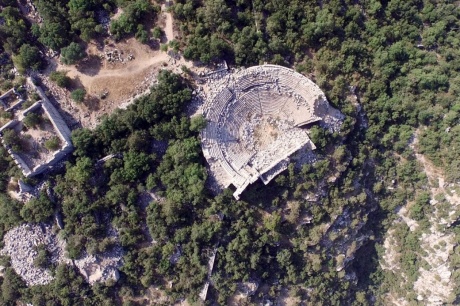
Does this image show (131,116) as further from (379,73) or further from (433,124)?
(433,124)

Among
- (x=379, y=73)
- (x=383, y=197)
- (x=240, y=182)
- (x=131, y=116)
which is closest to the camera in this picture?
A: (x=131, y=116)

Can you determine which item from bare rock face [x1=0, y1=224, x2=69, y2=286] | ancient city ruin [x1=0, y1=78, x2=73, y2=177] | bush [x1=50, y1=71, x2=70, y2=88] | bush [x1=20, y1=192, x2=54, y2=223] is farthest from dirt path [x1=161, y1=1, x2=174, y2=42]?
bare rock face [x1=0, y1=224, x2=69, y2=286]

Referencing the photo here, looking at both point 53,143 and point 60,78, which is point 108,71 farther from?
point 53,143

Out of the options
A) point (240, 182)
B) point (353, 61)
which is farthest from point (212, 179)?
point (353, 61)

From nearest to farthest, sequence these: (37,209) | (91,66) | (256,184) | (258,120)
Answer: (37,209)
(91,66)
(256,184)
(258,120)

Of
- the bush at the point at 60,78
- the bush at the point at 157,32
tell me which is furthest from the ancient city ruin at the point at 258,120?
the bush at the point at 60,78

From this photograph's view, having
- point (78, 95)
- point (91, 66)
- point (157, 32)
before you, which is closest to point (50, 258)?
point (78, 95)
